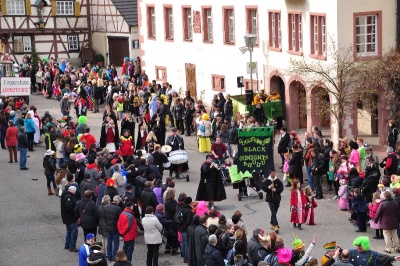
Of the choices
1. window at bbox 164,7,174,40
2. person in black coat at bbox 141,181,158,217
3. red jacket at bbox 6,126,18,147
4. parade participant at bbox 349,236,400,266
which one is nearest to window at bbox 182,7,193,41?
window at bbox 164,7,174,40

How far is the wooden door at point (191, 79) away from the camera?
4937 cm

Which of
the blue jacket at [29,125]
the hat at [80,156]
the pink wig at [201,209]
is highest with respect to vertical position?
the blue jacket at [29,125]

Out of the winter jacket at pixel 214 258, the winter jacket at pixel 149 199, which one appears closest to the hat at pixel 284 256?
the winter jacket at pixel 214 258

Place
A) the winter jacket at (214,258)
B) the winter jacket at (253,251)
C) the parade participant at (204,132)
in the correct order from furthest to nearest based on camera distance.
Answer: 1. the parade participant at (204,132)
2. the winter jacket at (253,251)
3. the winter jacket at (214,258)

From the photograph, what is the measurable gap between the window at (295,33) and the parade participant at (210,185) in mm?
12013

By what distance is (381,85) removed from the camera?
37188 mm

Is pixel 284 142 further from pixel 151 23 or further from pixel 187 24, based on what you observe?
pixel 151 23

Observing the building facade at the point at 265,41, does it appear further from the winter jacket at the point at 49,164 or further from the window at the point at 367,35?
the winter jacket at the point at 49,164

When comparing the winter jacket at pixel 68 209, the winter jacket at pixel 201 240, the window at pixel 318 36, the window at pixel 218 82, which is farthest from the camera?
the window at pixel 218 82

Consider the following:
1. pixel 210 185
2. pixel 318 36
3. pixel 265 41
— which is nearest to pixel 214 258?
pixel 210 185

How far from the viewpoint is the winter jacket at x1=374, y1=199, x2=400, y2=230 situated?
25645 millimetres

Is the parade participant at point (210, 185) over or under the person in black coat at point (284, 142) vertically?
under

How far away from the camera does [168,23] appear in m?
51.2

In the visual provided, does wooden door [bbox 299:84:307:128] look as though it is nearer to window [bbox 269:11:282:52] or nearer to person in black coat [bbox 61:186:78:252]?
window [bbox 269:11:282:52]
